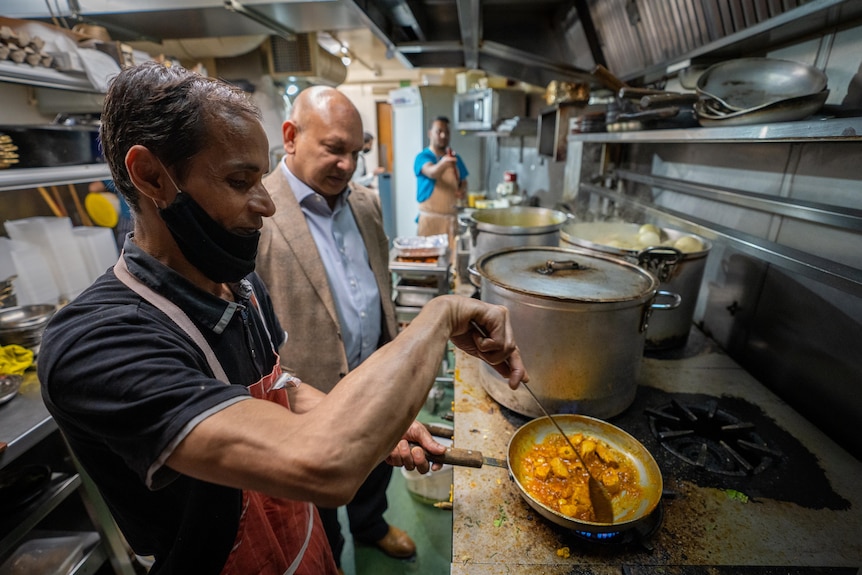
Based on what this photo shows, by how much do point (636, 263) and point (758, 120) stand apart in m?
0.61

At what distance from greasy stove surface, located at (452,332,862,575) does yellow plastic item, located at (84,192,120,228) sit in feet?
10.5

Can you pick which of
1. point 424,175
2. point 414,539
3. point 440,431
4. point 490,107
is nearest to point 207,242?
point 440,431

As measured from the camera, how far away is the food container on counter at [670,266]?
5.01 ft

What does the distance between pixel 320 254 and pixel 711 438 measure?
1683 mm

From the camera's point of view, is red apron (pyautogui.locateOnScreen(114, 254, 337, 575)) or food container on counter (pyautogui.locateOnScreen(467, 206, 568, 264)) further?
food container on counter (pyautogui.locateOnScreen(467, 206, 568, 264))

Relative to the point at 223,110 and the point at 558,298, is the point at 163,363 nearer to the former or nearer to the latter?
the point at 223,110

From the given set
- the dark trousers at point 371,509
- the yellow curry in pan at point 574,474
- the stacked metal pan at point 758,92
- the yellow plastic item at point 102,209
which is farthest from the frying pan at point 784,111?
the yellow plastic item at point 102,209

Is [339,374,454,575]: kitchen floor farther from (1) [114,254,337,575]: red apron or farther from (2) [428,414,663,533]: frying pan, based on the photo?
(2) [428,414,663,533]: frying pan

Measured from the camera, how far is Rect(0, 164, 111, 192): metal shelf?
6.54 feet

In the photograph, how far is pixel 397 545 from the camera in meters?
2.12

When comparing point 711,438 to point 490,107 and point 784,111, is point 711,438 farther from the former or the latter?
point 490,107

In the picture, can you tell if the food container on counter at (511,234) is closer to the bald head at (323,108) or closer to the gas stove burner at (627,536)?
the bald head at (323,108)

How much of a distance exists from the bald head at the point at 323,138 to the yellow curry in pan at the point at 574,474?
56.8 inches

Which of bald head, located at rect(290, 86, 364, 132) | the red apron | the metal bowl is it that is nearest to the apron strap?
the red apron
